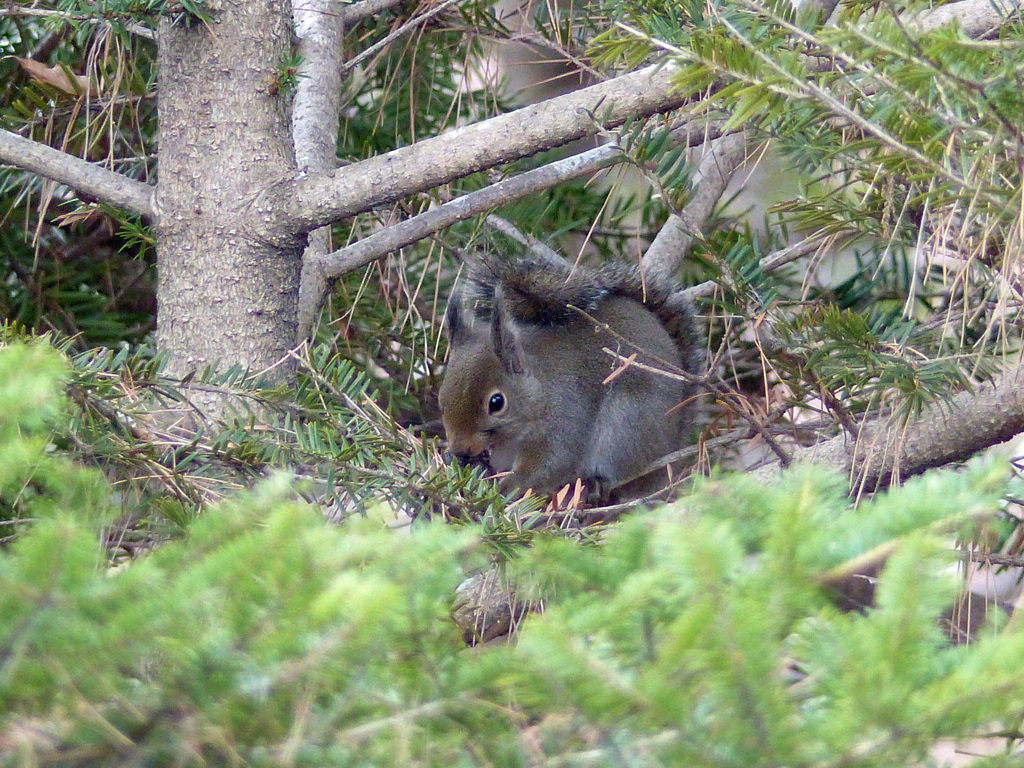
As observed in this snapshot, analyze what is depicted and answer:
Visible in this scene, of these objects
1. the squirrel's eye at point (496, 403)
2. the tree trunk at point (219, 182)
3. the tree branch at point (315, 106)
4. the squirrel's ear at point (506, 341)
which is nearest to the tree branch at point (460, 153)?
the tree trunk at point (219, 182)

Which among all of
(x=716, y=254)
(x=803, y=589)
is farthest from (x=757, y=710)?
(x=716, y=254)

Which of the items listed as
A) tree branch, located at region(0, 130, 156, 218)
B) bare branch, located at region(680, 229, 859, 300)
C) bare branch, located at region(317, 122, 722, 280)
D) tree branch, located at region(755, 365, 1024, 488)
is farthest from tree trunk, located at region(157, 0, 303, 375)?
tree branch, located at region(755, 365, 1024, 488)

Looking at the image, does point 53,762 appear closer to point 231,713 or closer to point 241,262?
point 231,713

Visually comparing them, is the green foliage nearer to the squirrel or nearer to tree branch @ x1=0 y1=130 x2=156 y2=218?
tree branch @ x1=0 y1=130 x2=156 y2=218

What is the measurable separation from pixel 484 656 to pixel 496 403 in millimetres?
1446

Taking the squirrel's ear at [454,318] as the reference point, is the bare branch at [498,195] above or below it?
above

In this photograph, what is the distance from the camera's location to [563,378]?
1.98m

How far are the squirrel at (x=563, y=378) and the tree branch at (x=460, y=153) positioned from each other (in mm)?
472

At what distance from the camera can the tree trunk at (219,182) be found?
3.95 ft

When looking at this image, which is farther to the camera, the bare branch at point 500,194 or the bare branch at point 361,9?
the bare branch at point 361,9

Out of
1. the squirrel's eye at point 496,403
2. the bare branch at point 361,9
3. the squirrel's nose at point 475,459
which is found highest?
the bare branch at point 361,9

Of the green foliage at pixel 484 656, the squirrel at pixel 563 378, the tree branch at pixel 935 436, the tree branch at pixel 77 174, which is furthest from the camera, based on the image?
the squirrel at pixel 563 378

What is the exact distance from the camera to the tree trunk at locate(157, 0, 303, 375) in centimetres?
121

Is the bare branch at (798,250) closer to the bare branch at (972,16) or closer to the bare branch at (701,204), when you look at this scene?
the bare branch at (701,204)
